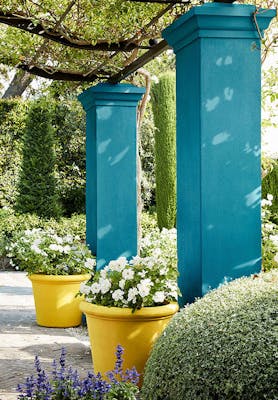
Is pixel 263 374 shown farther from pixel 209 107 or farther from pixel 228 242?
pixel 209 107

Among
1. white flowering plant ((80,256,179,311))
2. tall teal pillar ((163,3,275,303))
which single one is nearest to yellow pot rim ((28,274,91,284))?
white flowering plant ((80,256,179,311))

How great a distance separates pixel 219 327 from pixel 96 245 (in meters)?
3.99

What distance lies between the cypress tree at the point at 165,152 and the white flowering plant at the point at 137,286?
997 cm

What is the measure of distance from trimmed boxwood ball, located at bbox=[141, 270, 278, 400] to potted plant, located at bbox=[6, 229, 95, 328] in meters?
3.60

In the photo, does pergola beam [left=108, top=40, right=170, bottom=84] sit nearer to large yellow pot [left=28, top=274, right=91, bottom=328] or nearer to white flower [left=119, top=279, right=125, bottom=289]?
white flower [left=119, top=279, right=125, bottom=289]

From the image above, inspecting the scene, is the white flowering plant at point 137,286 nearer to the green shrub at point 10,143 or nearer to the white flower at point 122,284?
the white flower at point 122,284

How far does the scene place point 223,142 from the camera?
3912 millimetres

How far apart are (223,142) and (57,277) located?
3282mm

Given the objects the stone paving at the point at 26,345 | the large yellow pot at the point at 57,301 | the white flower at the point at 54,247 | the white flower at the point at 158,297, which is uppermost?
the white flower at the point at 54,247

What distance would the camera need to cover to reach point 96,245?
6758mm

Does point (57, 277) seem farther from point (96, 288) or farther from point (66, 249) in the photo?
point (96, 288)

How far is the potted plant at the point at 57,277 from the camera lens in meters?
6.73

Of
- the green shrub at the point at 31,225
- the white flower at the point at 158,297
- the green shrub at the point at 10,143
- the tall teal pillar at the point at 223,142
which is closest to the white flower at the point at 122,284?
the white flower at the point at 158,297

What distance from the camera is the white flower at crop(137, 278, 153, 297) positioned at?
414 cm
